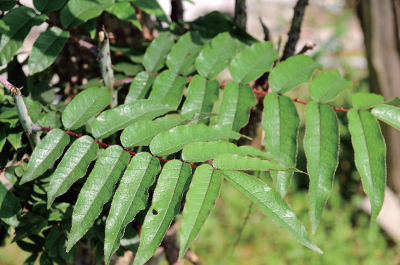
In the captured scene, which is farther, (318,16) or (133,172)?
(318,16)

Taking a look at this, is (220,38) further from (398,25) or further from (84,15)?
(398,25)

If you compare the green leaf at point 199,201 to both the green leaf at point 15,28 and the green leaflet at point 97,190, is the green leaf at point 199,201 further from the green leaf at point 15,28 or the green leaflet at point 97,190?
the green leaf at point 15,28

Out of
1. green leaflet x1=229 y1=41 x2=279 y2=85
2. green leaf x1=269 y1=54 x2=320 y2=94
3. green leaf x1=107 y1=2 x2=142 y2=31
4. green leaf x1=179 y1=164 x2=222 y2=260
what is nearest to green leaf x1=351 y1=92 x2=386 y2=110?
green leaf x1=269 y1=54 x2=320 y2=94

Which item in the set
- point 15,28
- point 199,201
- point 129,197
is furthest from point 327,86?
point 15,28

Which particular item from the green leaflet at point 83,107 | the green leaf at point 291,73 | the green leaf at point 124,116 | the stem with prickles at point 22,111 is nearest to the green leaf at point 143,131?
the green leaf at point 124,116

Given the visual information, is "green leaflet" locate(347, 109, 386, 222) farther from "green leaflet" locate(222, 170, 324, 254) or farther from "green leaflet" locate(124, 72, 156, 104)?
"green leaflet" locate(124, 72, 156, 104)

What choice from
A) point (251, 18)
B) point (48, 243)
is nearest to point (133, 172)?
point (48, 243)
